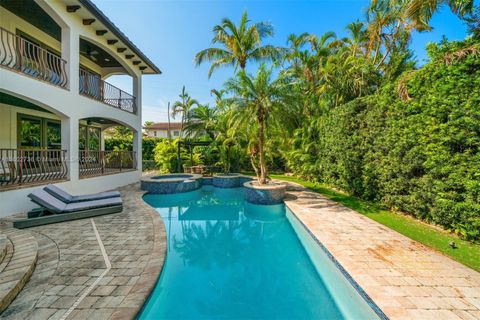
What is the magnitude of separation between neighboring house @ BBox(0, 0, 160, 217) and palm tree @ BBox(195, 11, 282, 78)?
18.4ft

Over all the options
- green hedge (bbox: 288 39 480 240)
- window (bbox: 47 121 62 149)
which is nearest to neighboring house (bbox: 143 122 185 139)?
window (bbox: 47 121 62 149)

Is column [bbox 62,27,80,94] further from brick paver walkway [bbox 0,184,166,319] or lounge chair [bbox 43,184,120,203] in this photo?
brick paver walkway [bbox 0,184,166,319]

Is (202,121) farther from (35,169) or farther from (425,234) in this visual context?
(425,234)

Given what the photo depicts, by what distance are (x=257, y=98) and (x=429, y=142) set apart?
7.07 m

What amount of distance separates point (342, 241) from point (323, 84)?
12.6m

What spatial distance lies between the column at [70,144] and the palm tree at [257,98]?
297 inches

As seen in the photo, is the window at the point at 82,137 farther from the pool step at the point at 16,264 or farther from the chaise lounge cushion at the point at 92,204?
the pool step at the point at 16,264

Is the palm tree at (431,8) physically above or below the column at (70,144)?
above

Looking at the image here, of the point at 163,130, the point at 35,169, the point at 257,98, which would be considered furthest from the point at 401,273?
the point at 163,130

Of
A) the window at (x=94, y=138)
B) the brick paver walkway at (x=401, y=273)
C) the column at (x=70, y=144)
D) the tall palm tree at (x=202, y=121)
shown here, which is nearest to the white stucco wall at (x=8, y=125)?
the column at (x=70, y=144)

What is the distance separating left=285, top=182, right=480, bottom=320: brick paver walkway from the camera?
3111mm

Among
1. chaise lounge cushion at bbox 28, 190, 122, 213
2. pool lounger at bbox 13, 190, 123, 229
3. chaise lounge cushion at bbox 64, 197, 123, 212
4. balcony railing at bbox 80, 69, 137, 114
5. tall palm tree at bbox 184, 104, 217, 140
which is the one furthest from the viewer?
tall palm tree at bbox 184, 104, 217, 140

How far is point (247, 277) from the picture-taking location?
4.88 meters

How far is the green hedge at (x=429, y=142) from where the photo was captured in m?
5.25
